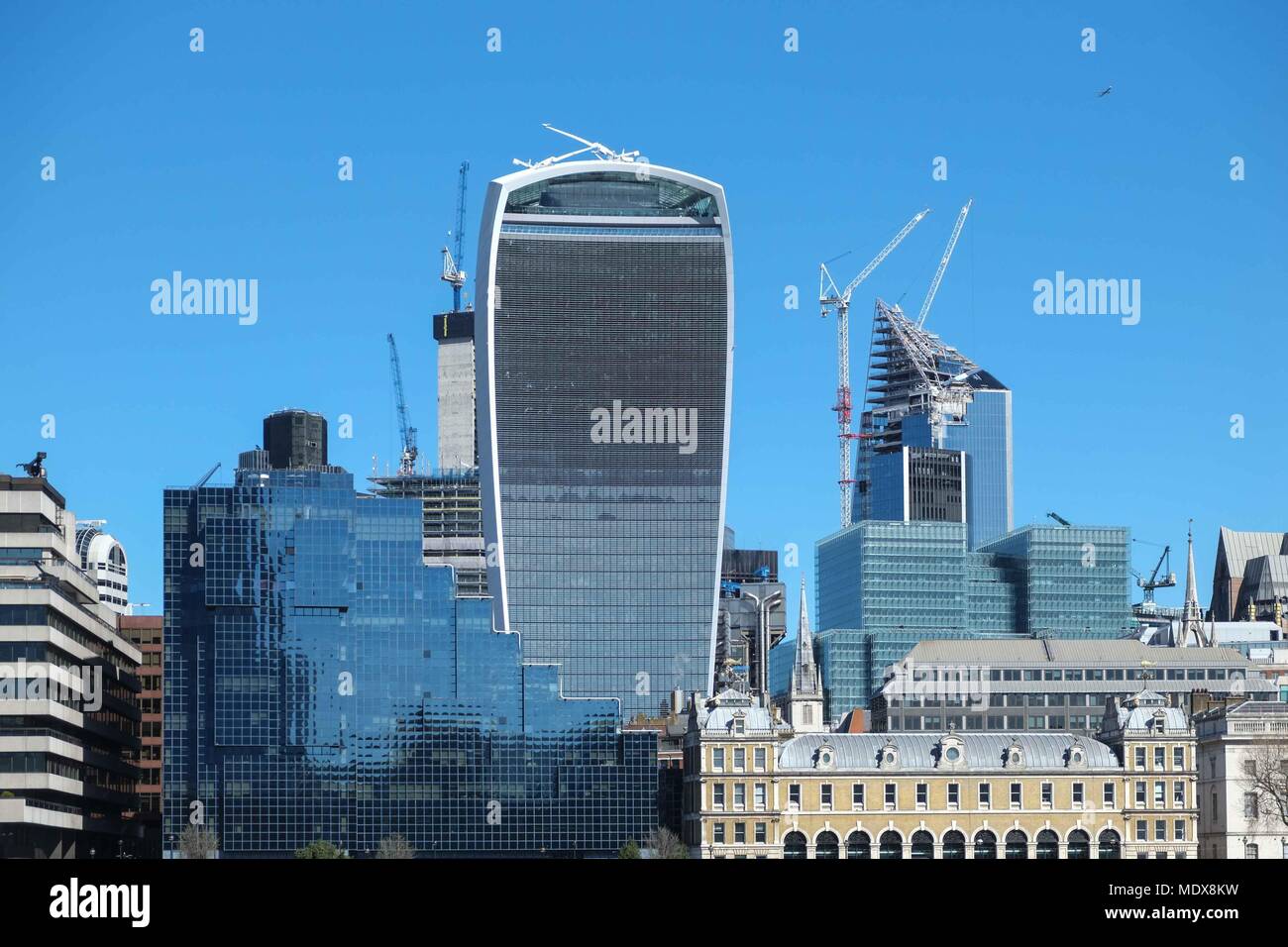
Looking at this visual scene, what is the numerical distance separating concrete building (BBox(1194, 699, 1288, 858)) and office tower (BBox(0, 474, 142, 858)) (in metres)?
93.6

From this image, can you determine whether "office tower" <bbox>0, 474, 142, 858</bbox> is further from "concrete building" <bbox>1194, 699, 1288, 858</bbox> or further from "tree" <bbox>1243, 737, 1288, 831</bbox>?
"concrete building" <bbox>1194, 699, 1288, 858</bbox>

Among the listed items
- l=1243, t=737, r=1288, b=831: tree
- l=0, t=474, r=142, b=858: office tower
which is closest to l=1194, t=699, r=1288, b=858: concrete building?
l=1243, t=737, r=1288, b=831: tree

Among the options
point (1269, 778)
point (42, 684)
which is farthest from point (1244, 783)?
point (42, 684)

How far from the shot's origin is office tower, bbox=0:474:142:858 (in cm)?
16800

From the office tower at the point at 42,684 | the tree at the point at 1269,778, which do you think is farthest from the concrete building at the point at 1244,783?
the office tower at the point at 42,684

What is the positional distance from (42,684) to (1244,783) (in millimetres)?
98472

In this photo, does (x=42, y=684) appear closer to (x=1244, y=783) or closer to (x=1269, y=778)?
(x=1269, y=778)

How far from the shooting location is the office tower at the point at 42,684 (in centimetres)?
16800

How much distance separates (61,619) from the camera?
178250 millimetres

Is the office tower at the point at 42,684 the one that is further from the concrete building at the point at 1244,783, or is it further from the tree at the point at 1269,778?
the concrete building at the point at 1244,783
